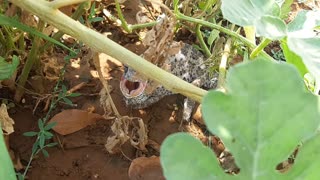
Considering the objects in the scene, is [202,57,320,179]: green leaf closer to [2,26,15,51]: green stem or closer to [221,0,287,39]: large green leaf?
[221,0,287,39]: large green leaf

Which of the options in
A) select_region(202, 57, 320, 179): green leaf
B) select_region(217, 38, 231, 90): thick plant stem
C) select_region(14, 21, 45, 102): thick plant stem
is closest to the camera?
select_region(202, 57, 320, 179): green leaf

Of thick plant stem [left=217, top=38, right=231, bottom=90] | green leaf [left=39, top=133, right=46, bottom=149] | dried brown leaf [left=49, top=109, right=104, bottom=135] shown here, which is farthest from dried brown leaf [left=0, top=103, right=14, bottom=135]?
thick plant stem [left=217, top=38, right=231, bottom=90]

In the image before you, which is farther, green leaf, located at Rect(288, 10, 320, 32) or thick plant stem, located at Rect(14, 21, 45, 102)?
thick plant stem, located at Rect(14, 21, 45, 102)

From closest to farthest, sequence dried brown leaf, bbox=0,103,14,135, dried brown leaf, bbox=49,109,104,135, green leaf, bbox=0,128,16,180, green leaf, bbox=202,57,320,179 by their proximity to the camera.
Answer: green leaf, bbox=202,57,320,179 < green leaf, bbox=0,128,16,180 < dried brown leaf, bbox=0,103,14,135 < dried brown leaf, bbox=49,109,104,135

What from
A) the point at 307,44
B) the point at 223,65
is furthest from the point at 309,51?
the point at 223,65

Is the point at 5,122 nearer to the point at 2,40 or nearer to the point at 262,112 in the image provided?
the point at 2,40

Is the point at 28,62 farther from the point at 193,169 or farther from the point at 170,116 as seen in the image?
the point at 193,169
